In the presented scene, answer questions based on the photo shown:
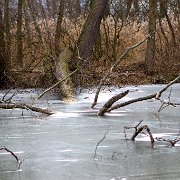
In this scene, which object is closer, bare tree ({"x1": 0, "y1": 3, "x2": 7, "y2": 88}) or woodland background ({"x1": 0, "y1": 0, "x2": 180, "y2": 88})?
bare tree ({"x1": 0, "y1": 3, "x2": 7, "y2": 88})

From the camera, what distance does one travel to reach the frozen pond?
11.4 ft

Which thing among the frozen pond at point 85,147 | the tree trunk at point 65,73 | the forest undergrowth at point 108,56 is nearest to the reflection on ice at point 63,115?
the frozen pond at point 85,147

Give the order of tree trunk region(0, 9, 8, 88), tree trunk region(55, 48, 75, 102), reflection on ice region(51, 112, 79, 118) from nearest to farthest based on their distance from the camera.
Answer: reflection on ice region(51, 112, 79, 118)
tree trunk region(55, 48, 75, 102)
tree trunk region(0, 9, 8, 88)

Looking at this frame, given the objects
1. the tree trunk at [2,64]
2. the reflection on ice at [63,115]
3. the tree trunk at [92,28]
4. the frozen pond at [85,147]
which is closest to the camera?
the frozen pond at [85,147]

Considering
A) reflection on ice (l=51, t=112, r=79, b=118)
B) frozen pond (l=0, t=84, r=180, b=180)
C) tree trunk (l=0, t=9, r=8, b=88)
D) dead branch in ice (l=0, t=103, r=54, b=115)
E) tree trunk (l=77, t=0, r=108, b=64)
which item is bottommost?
reflection on ice (l=51, t=112, r=79, b=118)

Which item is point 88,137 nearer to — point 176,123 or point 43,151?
Answer: point 43,151

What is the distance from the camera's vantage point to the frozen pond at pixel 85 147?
3466 millimetres

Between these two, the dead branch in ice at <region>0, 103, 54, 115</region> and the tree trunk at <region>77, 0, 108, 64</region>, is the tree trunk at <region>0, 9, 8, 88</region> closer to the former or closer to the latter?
the tree trunk at <region>77, 0, 108, 64</region>

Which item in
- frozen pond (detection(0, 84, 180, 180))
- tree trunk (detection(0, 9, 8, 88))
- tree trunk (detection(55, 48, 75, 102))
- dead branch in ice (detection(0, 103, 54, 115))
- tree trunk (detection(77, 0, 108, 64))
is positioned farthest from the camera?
tree trunk (detection(77, 0, 108, 64))

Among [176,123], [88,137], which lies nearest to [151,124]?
[176,123]

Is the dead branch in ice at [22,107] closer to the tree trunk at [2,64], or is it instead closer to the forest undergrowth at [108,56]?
the forest undergrowth at [108,56]

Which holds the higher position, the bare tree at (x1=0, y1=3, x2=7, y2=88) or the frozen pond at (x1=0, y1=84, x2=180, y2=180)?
the bare tree at (x1=0, y1=3, x2=7, y2=88)


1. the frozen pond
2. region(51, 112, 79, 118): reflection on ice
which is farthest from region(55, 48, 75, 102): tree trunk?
region(51, 112, 79, 118): reflection on ice

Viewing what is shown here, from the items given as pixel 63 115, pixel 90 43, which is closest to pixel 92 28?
pixel 90 43
